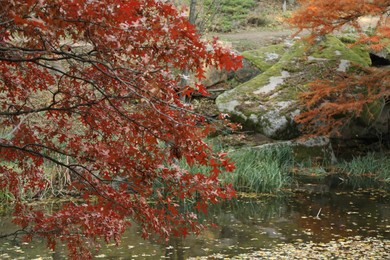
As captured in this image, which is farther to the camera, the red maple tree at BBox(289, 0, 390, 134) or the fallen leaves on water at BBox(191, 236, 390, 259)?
the red maple tree at BBox(289, 0, 390, 134)

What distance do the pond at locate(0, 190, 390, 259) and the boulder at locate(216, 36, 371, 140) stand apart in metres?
2.32

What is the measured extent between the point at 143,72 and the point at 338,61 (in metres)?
9.97

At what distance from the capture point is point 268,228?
742 cm

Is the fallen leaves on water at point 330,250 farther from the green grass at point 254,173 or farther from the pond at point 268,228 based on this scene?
the green grass at point 254,173

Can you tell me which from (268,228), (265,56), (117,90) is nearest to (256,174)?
(268,228)

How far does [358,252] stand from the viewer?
6.30 metres


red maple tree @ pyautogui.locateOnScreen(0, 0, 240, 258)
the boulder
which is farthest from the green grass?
red maple tree @ pyautogui.locateOnScreen(0, 0, 240, 258)

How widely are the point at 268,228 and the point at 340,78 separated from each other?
505 cm

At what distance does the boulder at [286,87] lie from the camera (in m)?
11.7

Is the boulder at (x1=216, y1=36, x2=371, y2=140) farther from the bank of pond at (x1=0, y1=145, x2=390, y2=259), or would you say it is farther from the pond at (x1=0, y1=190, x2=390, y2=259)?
the pond at (x1=0, y1=190, x2=390, y2=259)

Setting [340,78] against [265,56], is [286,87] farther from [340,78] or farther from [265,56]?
[265,56]

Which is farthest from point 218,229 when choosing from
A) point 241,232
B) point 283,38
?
point 283,38

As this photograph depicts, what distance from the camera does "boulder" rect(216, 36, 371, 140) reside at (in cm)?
1170

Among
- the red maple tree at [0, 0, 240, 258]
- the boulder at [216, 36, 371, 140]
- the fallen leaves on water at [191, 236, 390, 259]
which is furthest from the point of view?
the boulder at [216, 36, 371, 140]
